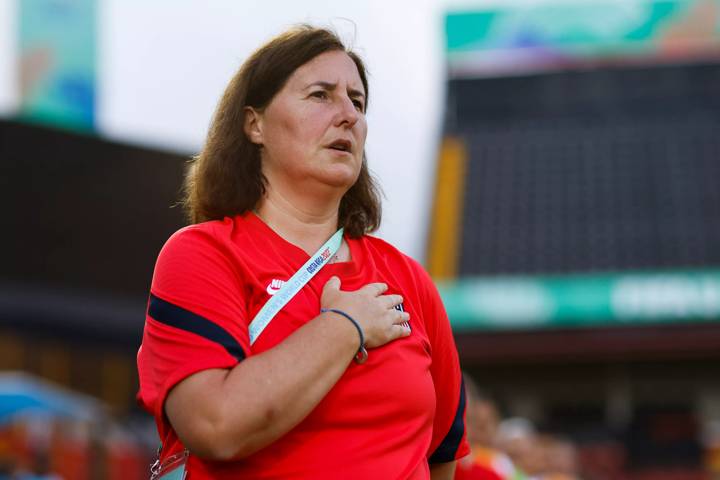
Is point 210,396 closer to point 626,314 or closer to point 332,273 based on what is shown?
point 332,273

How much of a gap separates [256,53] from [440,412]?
2.36 feet

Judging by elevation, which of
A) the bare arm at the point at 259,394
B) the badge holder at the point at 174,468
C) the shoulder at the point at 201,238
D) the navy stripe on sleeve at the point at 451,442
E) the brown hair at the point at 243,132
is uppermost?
the brown hair at the point at 243,132

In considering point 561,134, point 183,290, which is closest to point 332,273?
point 183,290

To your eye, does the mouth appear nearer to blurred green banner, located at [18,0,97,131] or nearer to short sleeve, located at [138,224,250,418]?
short sleeve, located at [138,224,250,418]

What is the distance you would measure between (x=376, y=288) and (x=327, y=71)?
15.5 inches

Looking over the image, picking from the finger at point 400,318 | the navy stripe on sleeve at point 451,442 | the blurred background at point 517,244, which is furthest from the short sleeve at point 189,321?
the blurred background at point 517,244

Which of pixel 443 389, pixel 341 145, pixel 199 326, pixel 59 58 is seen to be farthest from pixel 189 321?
pixel 59 58

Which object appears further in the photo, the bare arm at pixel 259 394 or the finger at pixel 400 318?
the finger at pixel 400 318

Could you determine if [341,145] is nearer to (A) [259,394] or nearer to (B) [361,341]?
(B) [361,341]

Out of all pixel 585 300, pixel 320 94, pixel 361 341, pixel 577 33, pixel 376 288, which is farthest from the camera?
pixel 577 33

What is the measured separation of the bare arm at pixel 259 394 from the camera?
1.85 meters

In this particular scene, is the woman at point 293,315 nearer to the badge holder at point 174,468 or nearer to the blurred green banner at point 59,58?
the badge holder at point 174,468

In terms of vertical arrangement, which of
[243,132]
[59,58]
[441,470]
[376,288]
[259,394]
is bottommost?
[59,58]

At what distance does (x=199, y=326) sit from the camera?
6.31 feet
